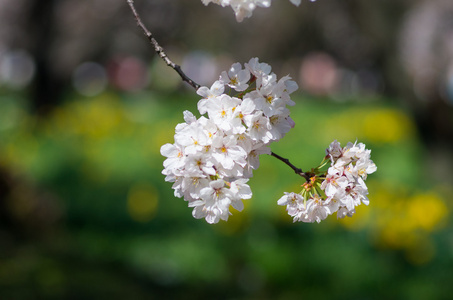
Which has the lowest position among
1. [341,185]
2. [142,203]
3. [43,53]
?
[341,185]

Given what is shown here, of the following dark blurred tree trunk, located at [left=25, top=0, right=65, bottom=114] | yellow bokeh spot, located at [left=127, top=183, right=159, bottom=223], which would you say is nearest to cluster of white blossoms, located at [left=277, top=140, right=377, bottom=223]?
yellow bokeh spot, located at [left=127, top=183, right=159, bottom=223]

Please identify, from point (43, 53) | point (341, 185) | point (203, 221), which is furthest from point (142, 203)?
point (341, 185)

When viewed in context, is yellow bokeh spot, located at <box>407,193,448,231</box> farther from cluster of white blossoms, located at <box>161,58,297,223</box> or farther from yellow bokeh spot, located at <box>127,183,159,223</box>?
cluster of white blossoms, located at <box>161,58,297,223</box>

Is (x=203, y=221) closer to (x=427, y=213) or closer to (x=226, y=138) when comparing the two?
(x=427, y=213)

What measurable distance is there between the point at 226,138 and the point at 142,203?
361cm

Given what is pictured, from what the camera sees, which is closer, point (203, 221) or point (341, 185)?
point (341, 185)

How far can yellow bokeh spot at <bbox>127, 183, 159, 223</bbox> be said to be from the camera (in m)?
4.67

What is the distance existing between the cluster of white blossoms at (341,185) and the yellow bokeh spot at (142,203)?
3.48m

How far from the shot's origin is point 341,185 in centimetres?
122

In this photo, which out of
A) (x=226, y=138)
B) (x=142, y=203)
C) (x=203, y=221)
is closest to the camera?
(x=226, y=138)

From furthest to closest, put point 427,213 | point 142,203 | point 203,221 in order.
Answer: point 142,203 → point 203,221 → point 427,213

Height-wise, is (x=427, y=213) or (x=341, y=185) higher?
(x=427, y=213)

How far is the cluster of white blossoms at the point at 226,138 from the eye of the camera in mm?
1165

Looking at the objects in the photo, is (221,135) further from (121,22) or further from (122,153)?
(121,22)
